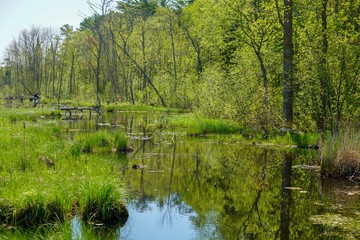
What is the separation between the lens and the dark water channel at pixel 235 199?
22.4 feet

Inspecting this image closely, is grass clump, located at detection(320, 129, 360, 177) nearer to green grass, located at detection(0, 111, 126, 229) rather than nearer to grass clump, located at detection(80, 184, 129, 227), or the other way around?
green grass, located at detection(0, 111, 126, 229)

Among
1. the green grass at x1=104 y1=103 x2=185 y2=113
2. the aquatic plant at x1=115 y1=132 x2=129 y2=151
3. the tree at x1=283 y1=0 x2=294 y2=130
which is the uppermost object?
the tree at x1=283 y1=0 x2=294 y2=130

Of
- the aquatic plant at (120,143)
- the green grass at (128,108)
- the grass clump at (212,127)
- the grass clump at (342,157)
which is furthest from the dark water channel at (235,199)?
the green grass at (128,108)

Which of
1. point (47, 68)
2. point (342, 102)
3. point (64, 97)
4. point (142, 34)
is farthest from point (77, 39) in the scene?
point (342, 102)

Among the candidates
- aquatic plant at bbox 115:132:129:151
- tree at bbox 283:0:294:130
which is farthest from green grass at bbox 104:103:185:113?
aquatic plant at bbox 115:132:129:151

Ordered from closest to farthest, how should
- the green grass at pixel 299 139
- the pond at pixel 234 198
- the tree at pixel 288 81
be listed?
1. the pond at pixel 234 198
2. the green grass at pixel 299 139
3. the tree at pixel 288 81

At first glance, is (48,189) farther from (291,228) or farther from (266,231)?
(291,228)

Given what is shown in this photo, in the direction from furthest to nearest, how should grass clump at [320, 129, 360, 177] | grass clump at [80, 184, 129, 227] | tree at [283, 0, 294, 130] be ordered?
tree at [283, 0, 294, 130] → grass clump at [320, 129, 360, 177] → grass clump at [80, 184, 129, 227]

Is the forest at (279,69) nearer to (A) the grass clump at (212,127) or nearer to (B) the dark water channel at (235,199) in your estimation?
(A) the grass clump at (212,127)

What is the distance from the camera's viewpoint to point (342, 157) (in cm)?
1070

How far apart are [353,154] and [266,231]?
5.07 metres

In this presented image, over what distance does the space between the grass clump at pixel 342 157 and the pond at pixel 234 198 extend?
17.4 inches

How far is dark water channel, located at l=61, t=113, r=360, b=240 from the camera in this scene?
6.84 m

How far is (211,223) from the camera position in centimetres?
721
